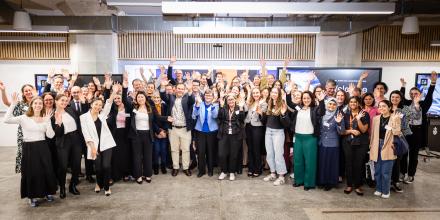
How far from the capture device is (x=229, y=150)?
18.4 feet

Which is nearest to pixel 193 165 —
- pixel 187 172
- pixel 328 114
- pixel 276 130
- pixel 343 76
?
pixel 187 172

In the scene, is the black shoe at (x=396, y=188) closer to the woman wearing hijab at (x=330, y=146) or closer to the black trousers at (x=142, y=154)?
the woman wearing hijab at (x=330, y=146)

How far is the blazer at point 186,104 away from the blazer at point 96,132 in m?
1.29

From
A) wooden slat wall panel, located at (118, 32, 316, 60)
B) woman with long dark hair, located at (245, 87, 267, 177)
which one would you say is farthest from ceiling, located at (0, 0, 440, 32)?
woman with long dark hair, located at (245, 87, 267, 177)

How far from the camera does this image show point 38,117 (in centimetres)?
427

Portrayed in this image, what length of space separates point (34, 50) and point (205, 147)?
23.3 ft

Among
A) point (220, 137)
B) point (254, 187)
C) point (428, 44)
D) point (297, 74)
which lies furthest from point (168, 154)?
point (428, 44)

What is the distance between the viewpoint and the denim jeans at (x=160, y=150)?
573 centimetres

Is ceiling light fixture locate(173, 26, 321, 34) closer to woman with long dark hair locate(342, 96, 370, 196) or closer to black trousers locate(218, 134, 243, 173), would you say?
black trousers locate(218, 134, 243, 173)

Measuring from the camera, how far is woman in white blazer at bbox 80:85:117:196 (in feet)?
14.8

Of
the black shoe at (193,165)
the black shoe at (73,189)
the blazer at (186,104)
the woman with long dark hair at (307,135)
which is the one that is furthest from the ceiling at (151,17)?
the black shoe at (73,189)

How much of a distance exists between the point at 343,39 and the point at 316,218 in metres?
7.17

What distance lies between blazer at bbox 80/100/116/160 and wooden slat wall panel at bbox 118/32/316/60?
5.89 m

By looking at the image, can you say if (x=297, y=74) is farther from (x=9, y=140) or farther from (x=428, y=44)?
(x=9, y=140)
